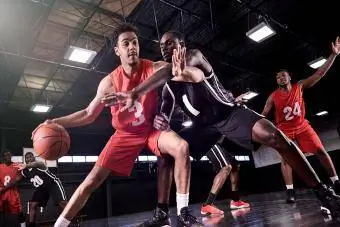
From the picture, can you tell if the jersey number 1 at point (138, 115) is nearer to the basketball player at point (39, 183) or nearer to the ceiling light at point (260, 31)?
the basketball player at point (39, 183)

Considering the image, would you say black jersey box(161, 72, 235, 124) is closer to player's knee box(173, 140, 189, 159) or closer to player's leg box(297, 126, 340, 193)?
player's knee box(173, 140, 189, 159)

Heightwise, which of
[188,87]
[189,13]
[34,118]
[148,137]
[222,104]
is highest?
[189,13]

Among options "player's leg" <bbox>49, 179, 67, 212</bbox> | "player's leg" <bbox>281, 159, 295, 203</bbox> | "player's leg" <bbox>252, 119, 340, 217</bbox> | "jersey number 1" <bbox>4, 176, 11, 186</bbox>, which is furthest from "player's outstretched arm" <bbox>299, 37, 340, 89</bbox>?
"jersey number 1" <bbox>4, 176, 11, 186</bbox>

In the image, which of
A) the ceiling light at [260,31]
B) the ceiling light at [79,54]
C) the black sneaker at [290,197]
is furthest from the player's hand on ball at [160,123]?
the ceiling light at [260,31]

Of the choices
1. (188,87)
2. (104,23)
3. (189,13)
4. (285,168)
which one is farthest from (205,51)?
Answer: (188,87)

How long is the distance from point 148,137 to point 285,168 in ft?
8.75

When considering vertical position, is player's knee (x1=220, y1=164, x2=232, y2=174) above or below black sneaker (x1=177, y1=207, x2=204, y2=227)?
above

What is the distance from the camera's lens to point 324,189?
2.16 m

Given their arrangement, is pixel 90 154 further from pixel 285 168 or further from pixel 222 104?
pixel 222 104

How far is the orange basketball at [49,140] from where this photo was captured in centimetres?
248

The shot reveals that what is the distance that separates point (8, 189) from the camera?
6.21 meters

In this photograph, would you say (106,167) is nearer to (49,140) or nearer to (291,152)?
(49,140)

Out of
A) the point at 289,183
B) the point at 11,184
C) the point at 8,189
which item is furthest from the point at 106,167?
the point at 8,189

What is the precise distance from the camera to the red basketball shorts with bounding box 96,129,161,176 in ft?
7.70
